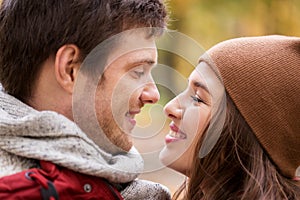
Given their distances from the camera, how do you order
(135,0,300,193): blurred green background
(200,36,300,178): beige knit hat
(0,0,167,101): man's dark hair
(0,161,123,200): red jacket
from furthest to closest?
(135,0,300,193): blurred green background, (200,36,300,178): beige knit hat, (0,0,167,101): man's dark hair, (0,161,123,200): red jacket

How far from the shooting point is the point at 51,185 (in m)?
1.29

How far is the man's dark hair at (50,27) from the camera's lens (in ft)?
4.83

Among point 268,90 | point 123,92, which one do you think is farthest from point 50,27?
point 268,90

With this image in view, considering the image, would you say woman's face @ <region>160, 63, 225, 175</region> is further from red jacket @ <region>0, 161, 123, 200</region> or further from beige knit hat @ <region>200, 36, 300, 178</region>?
red jacket @ <region>0, 161, 123, 200</region>

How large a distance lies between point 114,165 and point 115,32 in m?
0.33

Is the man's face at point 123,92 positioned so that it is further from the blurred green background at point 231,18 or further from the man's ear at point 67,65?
the blurred green background at point 231,18

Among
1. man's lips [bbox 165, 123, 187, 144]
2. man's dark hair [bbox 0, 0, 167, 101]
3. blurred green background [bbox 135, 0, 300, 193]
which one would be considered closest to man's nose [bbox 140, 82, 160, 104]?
man's dark hair [bbox 0, 0, 167, 101]

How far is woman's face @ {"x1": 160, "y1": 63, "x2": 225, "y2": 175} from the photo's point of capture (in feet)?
5.79

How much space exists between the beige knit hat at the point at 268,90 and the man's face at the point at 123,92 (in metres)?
0.30

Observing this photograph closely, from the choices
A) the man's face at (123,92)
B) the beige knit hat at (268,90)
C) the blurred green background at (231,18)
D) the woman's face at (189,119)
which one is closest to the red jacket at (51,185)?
the man's face at (123,92)

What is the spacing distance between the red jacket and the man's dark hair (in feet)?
0.88

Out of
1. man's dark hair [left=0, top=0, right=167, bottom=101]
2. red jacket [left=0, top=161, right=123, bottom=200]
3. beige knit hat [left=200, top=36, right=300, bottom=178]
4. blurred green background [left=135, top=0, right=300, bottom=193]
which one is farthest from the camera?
blurred green background [left=135, top=0, right=300, bottom=193]

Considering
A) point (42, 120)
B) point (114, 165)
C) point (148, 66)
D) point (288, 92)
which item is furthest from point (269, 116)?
point (42, 120)

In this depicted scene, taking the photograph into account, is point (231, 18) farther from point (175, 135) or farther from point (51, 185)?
point (51, 185)
